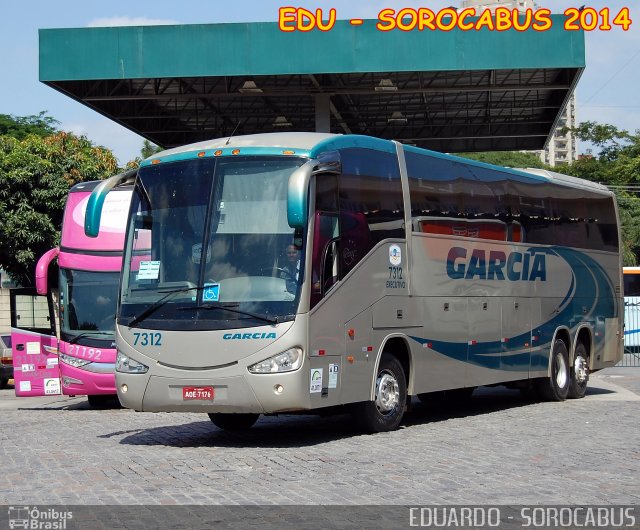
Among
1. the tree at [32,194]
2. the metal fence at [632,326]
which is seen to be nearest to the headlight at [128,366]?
the tree at [32,194]

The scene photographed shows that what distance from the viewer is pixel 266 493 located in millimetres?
9062

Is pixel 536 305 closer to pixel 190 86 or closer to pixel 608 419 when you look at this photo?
pixel 608 419

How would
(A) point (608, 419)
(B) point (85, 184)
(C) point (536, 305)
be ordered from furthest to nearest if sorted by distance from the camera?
(B) point (85, 184), (C) point (536, 305), (A) point (608, 419)

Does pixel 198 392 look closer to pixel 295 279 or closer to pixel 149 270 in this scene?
pixel 149 270

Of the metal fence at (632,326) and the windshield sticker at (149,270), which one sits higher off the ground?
the windshield sticker at (149,270)

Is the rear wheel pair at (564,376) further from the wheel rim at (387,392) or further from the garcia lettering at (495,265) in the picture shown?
the wheel rim at (387,392)

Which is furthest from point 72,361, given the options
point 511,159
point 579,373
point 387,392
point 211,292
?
point 511,159

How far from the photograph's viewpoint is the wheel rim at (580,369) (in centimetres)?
Result: 1972

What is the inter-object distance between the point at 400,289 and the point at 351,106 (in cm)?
1941

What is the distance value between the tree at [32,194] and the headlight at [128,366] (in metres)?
22.2

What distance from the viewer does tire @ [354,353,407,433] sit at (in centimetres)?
1345

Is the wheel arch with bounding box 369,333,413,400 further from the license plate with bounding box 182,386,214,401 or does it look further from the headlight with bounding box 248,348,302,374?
the license plate with bounding box 182,386,214,401

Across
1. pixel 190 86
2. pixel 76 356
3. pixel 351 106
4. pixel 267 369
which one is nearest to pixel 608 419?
pixel 267 369

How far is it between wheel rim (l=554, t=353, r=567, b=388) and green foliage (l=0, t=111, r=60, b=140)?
45776 millimetres
